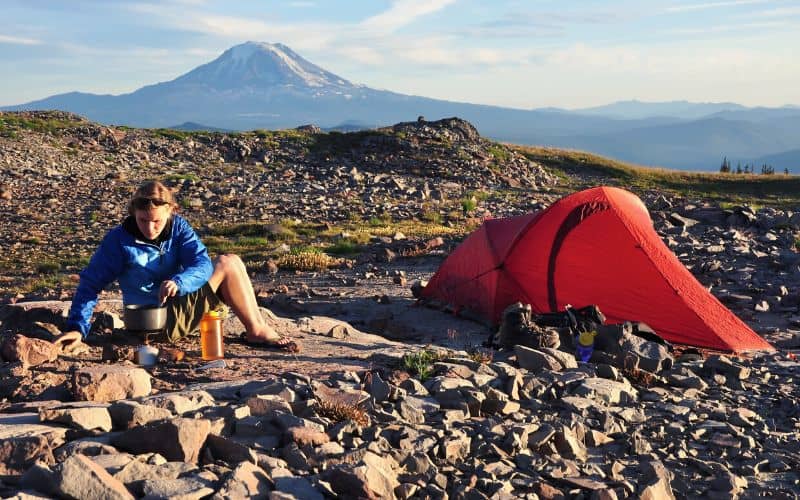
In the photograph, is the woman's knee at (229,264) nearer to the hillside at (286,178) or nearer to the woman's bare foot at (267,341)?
the woman's bare foot at (267,341)

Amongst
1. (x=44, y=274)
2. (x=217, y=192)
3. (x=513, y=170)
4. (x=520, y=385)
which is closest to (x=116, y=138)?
(x=217, y=192)

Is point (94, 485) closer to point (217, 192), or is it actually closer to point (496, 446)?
point (496, 446)

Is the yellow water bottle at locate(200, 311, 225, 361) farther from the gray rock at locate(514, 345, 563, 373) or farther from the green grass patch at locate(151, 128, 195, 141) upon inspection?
the green grass patch at locate(151, 128, 195, 141)

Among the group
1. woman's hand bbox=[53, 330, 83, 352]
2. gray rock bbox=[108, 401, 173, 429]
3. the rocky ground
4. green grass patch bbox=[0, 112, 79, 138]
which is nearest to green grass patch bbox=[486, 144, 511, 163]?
green grass patch bbox=[0, 112, 79, 138]

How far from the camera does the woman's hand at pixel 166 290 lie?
19.3 feet

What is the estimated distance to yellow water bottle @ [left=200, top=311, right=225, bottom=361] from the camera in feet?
19.9

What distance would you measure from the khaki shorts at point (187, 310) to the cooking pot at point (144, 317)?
1.05 feet

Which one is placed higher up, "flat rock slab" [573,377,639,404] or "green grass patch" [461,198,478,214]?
"green grass patch" [461,198,478,214]

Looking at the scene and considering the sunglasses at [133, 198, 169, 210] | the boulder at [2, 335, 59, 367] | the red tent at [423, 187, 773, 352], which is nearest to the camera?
the boulder at [2, 335, 59, 367]

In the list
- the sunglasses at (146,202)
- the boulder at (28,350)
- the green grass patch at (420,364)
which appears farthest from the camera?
the sunglasses at (146,202)

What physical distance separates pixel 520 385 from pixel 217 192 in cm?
1750

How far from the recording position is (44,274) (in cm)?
1238

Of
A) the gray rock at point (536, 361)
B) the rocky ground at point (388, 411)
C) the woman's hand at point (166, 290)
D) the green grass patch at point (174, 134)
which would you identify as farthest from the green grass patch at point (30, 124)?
the gray rock at point (536, 361)

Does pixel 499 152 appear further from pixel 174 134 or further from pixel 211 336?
pixel 211 336
